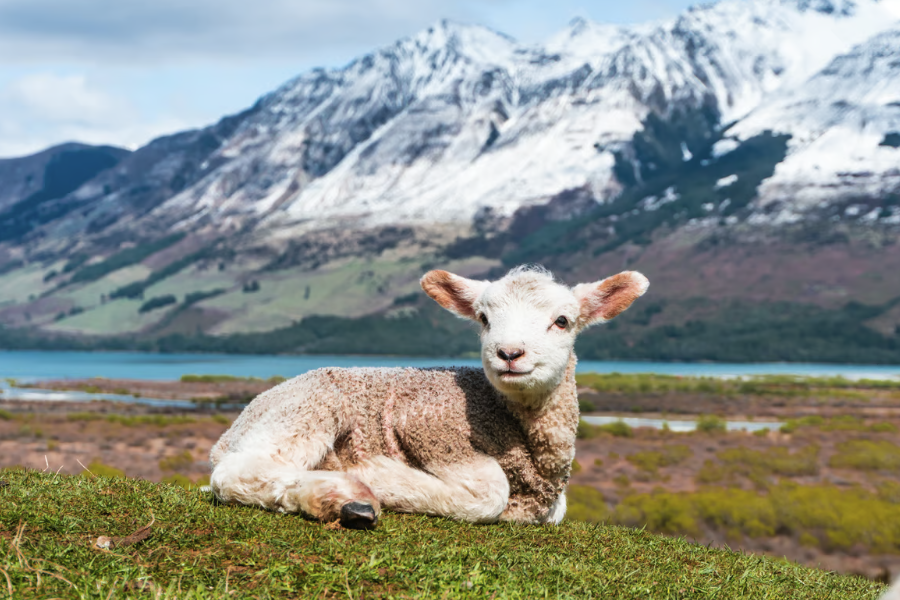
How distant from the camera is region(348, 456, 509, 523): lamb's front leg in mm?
8750

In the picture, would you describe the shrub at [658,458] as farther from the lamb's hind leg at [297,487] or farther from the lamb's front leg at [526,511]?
the lamb's hind leg at [297,487]

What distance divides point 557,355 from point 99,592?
16.6 ft

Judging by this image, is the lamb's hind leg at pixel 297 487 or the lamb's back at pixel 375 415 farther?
the lamb's back at pixel 375 415

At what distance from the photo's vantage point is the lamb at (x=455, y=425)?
8.76 meters

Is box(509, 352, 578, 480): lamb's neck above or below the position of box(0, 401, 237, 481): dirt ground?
above

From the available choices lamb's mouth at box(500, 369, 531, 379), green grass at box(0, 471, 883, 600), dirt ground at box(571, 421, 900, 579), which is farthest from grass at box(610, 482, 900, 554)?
green grass at box(0, 471, 883, 600)

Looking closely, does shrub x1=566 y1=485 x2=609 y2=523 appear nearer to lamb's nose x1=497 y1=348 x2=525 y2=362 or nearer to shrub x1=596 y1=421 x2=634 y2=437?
lamb's nose x1=497 y1=348 x2=525 y2=362

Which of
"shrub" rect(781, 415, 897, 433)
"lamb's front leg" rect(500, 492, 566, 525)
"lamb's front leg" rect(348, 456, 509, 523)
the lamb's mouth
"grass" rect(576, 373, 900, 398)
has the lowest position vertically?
"grass" rect(576, 373, 900, 398)

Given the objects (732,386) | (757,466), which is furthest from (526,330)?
(732,386)

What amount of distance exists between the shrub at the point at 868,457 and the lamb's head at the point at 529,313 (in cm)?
5426

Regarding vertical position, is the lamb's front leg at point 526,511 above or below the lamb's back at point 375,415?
below

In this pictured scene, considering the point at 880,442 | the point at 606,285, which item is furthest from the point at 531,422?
the point at 880,442

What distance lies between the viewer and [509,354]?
8.80 meters

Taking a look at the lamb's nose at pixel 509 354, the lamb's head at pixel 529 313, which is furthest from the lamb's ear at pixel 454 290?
the lamb's nose at pixel 509 354
